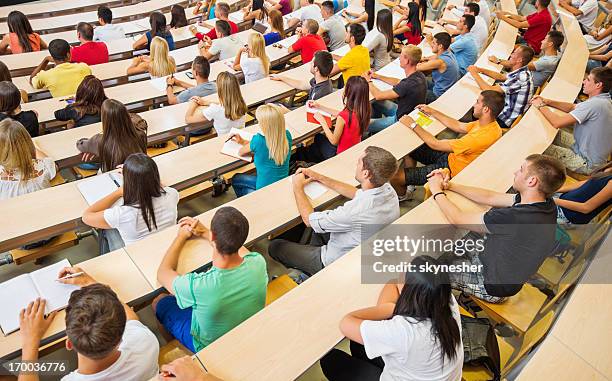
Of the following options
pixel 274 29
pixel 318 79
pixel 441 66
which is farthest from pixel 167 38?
pixel 441 66

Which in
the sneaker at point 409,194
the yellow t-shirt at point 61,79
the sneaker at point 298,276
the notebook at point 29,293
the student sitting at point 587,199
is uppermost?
the yellow t-shirt at point 61,79

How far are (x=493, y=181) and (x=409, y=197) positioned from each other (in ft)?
4.20

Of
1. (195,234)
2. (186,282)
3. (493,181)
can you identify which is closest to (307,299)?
(186,282)

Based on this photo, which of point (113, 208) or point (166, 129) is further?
point (166, 129)

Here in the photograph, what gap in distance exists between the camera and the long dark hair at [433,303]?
1803 millimetres

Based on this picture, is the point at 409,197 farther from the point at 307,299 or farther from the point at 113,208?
the point at 113,208

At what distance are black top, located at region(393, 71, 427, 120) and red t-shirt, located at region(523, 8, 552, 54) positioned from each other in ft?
12.5

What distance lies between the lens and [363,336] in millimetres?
1930

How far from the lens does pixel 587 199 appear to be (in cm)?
328

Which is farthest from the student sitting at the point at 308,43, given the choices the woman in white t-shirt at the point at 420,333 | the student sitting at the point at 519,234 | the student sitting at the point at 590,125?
the woman in white t-shirt at the point at 420,333

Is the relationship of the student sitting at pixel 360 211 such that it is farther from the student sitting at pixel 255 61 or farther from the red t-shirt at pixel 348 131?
the student sitting at pixel 255 61

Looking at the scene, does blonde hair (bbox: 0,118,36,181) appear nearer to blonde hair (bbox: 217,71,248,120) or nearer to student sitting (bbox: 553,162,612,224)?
blonde hair (bbox: 217,71,248,120)

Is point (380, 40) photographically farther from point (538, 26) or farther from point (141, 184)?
point (141, 184)

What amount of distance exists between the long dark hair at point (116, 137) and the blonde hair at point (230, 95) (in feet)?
2.99
